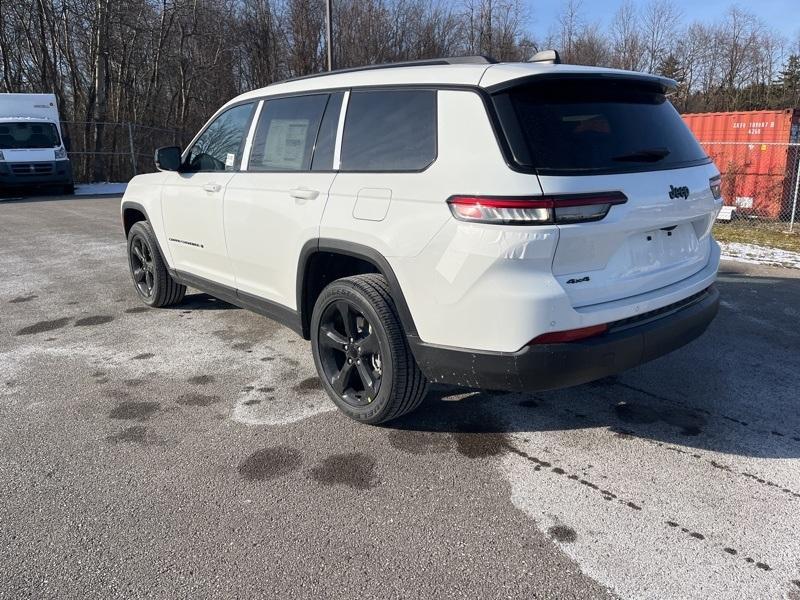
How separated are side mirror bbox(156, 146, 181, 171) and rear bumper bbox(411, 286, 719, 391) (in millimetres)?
2981

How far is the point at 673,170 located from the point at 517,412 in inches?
62.3

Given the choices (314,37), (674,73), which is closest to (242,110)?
(314,37)

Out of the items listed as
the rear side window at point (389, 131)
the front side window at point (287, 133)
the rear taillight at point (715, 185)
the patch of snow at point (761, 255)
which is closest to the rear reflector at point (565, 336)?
the rear side window at point (389, 131)

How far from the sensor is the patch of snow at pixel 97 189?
20.6 metres

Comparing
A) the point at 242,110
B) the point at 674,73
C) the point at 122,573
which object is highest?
the point at 674,73

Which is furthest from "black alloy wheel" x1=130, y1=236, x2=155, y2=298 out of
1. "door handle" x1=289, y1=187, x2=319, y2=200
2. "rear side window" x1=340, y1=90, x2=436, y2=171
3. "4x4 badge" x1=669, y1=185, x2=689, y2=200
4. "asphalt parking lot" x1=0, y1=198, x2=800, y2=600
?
"4x4 badge" x1=669, y1=185, x2=689, y2=200

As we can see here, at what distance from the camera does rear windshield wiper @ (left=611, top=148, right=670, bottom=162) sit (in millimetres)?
2939

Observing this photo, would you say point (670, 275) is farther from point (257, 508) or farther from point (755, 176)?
point (755, 176)

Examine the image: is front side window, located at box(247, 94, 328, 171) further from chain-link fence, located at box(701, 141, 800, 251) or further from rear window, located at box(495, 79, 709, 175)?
chain-link fence, located at box(701, 141, 800, 251)

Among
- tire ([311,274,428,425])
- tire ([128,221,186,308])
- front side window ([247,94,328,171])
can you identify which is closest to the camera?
tire ([311,274,428,425])

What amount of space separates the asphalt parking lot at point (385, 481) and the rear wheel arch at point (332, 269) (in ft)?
2.12

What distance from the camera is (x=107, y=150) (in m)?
26.3

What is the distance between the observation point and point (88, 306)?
6.11 meters

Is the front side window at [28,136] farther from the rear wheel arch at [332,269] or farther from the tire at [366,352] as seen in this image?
the tire at [366,352]
